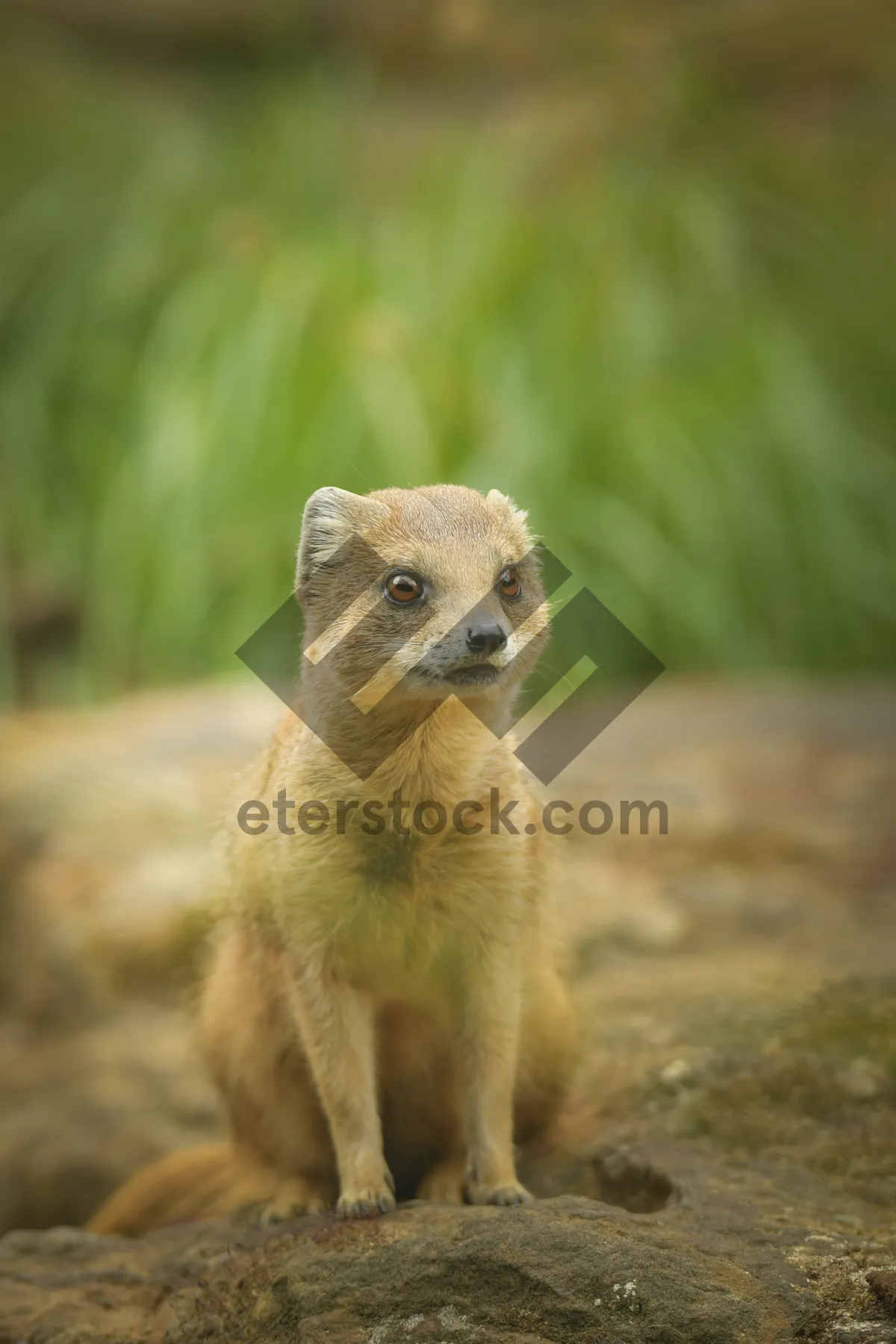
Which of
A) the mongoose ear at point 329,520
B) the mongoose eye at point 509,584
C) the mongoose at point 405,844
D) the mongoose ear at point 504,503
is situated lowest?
the mongoose at point 405,844

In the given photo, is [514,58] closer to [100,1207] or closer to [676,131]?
[676,131]

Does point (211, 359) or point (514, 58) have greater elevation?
point (514, 58)

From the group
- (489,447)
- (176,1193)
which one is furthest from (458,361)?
(176,1193)

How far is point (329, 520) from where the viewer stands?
88.4 inches

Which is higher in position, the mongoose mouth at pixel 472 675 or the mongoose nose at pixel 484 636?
the mongoose nose at pixel 484 636

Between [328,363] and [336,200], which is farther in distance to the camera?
[336,200]

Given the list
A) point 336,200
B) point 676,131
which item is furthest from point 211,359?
point 676,131

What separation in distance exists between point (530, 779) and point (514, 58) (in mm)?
7578

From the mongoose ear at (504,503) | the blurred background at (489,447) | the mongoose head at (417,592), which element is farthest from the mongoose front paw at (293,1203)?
the mongoose ear at (504,503)

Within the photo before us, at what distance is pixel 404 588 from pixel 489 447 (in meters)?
3.93

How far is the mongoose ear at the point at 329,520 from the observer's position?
2.24 metres

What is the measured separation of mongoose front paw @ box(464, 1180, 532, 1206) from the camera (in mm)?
2334

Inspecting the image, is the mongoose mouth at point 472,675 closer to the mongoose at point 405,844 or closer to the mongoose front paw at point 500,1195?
the mongoose at point 405,844

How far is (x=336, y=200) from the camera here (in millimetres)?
7684
